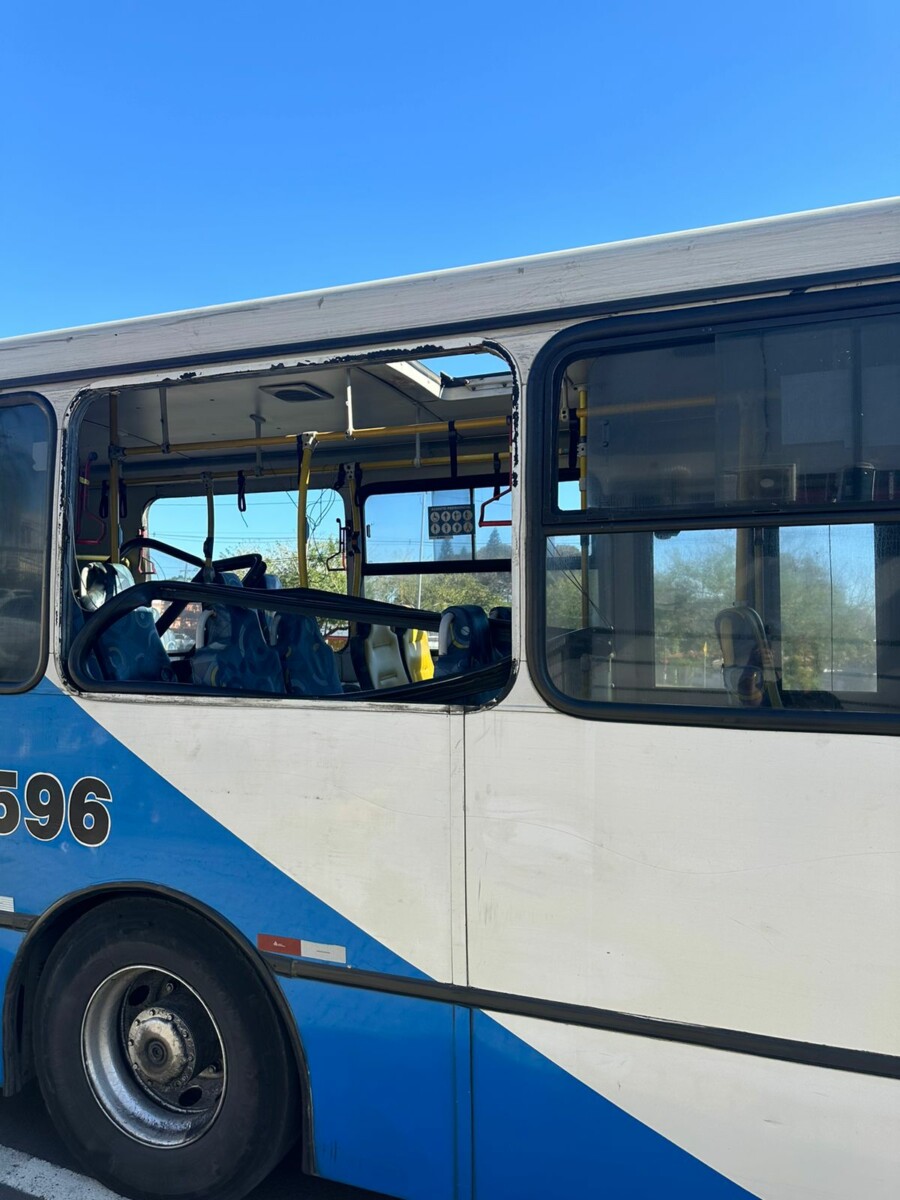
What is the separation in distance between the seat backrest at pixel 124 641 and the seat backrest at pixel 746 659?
1.90 meters

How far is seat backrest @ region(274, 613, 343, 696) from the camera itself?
12.6 ft

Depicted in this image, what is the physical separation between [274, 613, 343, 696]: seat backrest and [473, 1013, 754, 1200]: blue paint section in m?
1.96

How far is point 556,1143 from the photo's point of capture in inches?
83.8

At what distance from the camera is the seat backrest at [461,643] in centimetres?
289

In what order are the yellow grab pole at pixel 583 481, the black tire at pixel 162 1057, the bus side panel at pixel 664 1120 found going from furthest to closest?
the black tire at pixel 162 1057 → the yellow grab pole at pixel 583 481 → the bus side panel at pixel 664 1120

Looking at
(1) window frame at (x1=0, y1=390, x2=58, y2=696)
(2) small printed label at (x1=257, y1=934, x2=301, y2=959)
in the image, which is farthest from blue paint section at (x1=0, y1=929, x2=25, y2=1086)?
(2) small printed label at (x1=257, y1=934, x2=301, y2=959)

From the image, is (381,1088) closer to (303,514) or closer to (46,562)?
(46,562)

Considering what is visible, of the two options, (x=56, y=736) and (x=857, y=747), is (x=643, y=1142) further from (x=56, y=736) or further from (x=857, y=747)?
(x=56, y=736)

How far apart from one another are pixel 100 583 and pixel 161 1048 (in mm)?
1666

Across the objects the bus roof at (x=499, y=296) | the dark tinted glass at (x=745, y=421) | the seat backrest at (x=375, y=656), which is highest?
the bus roof at (x=499, y=296)

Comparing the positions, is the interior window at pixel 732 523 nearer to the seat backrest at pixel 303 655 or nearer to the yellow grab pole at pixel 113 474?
the seat backrest at pixel 303 655

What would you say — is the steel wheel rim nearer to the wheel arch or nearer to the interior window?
the wheel arch

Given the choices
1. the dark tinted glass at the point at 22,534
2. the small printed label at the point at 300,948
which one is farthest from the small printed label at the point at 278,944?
the dark tinted glass at the point at 22,534

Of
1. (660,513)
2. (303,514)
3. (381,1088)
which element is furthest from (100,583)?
(660,513)
